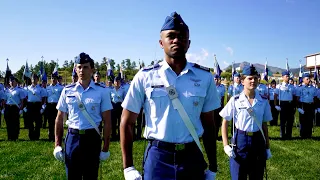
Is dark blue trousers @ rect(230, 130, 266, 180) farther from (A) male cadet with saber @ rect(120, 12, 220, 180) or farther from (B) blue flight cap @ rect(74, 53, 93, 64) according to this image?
(B) blue flight cap @ rect(74, 53, 93, 64)

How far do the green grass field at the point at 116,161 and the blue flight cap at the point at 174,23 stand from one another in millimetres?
5087

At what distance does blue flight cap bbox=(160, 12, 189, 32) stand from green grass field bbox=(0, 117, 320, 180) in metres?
5.09

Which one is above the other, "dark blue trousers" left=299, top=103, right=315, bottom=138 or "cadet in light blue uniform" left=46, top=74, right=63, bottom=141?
"cadet in light blue uniform" left=46, top=74, right=63, bottom=141

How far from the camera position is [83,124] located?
486 centimetres

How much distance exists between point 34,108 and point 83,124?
29.0 feet

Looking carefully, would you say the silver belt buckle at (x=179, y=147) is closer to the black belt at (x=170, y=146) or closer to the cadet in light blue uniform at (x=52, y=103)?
the black belt at (x=170, y=146)

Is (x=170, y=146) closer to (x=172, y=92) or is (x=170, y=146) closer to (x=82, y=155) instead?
(x=172, y=92)

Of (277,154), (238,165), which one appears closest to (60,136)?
(238,165)

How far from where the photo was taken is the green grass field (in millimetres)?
7637

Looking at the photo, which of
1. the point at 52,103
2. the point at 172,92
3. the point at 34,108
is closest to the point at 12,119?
the point at 34,108

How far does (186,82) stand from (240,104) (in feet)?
8.35

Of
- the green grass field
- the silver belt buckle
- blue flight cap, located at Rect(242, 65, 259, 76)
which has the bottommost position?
the green grass field

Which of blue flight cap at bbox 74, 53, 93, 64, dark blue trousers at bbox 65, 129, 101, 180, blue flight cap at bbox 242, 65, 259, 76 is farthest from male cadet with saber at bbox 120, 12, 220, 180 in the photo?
blue flight cap at bbox 242, 65, 259, 76

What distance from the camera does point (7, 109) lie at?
40.7 feet
